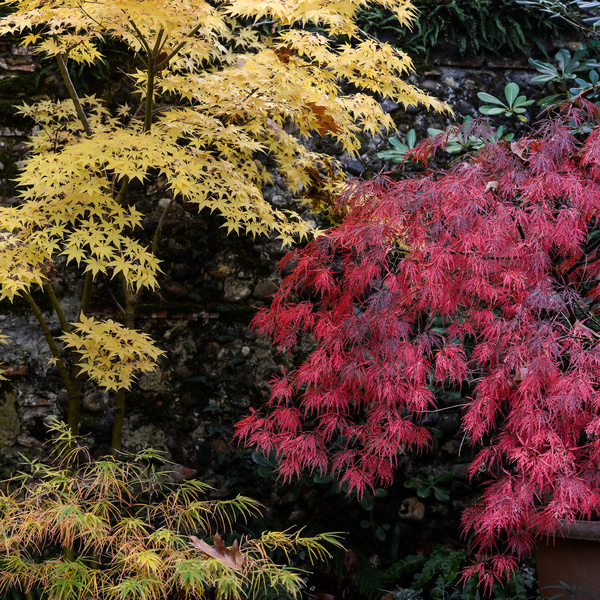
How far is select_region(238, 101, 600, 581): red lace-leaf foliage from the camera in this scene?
185 centimetres

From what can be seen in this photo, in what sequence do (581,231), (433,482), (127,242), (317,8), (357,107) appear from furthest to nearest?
1. (433,482)
2. (357,107)
3. (127,242)
4. (317,8)
5. (581,231)

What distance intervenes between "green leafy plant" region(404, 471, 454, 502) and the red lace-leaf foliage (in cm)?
73

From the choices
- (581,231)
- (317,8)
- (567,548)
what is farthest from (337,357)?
(317,8)

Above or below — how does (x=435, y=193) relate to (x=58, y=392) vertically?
above

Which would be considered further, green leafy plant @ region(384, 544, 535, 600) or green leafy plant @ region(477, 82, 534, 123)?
green leafy plant @ region(477, 82, 534, 123)

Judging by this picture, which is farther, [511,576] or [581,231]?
[511,576]

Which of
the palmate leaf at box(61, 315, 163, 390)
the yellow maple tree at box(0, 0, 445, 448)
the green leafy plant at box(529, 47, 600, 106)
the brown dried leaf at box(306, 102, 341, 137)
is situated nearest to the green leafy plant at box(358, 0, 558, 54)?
the green leafy plant at box(529, 47, 600, 106)

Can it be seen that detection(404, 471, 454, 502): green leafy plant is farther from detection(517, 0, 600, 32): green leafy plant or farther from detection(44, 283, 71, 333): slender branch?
detection(517, 0, 600, 32): green leafy plant

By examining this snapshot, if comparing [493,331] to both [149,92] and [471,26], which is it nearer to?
[149,92]

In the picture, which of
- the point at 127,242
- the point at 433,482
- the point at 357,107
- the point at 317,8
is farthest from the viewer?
the point at 433,482

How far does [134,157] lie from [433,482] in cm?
212

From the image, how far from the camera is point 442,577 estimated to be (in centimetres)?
259

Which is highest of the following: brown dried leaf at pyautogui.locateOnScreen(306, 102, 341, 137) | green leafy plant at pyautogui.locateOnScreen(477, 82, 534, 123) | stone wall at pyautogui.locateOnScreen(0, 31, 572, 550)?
brown dried leaf at pyautogui.locateOnScreen(306, 102, 341, 137)

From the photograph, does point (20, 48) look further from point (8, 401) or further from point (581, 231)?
point (581, 231)
